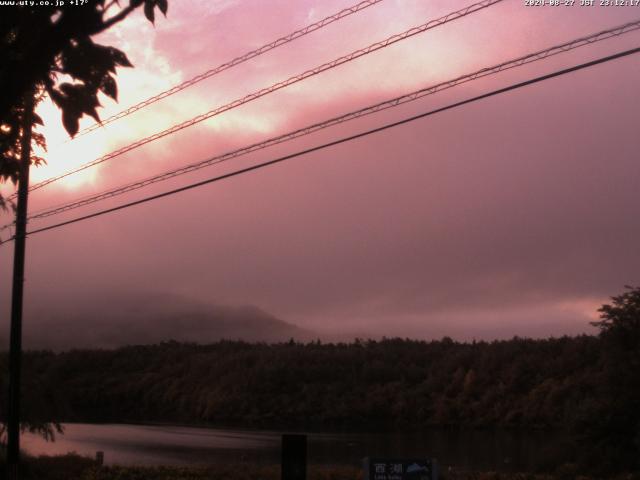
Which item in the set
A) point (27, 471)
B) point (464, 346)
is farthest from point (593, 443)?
point (464, 346)

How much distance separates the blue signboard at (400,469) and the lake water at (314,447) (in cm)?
1823

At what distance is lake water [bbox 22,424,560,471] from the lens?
3447 cm

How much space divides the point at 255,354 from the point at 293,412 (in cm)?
1631

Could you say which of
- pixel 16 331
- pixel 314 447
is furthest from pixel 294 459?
pixel 314 447

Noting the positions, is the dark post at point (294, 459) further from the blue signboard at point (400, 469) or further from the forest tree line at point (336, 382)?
the forest tree line at point (336, 382)

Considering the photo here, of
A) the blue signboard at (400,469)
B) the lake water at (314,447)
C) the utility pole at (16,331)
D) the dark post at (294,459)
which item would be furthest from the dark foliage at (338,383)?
the dark post at (294,459)

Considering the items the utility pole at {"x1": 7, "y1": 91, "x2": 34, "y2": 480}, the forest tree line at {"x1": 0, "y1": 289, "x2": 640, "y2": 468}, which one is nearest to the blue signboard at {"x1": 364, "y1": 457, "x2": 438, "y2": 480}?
the utility pole at {"x1": 7, "y1": 91, "x2": 34, "y2": 480}

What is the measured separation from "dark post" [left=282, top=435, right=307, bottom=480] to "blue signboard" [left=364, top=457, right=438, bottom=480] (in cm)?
151

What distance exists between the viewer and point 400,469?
13.2 m

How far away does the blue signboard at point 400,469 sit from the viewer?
43.3 ft

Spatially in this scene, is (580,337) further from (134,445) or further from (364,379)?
(134,445)

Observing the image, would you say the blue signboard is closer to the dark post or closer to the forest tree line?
the dark post

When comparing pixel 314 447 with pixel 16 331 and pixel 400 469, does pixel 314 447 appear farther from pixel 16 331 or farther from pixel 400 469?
pixel 400 469

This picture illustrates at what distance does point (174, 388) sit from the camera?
263 feet
